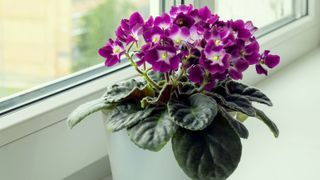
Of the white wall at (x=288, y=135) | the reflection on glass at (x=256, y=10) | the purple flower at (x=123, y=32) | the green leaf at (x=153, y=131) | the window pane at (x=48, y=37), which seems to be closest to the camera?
the green leaf at (x=153, y=131)

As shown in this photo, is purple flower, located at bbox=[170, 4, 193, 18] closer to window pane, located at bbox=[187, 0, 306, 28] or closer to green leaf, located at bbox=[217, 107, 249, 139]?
green leaf, located at bbox=[217, 107, 249, 139]

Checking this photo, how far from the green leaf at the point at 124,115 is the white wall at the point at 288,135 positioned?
368 mm

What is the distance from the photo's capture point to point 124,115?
2.49ft

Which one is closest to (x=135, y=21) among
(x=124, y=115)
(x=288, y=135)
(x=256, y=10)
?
(x=124, y=115)

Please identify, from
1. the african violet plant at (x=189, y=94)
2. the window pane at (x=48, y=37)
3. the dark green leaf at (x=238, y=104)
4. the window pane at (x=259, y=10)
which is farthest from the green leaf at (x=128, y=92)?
the window pane at (x=259, y=10)

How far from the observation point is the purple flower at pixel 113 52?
0.79 m

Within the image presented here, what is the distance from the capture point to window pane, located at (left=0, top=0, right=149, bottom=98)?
0.97m

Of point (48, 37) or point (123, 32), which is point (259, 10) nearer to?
point (48, 37)

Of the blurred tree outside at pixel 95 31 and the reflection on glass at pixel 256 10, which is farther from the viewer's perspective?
the reflection on glass at pixel 256 10

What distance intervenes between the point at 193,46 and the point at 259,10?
1.05 m

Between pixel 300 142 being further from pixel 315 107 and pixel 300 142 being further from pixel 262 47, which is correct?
pixel 262 47

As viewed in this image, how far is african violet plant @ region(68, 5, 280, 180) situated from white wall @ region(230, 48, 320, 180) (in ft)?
0.99

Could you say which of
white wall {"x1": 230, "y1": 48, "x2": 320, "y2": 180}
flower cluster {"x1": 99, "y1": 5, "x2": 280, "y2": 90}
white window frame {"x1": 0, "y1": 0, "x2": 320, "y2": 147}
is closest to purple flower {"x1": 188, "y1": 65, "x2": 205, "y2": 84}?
flower cluster {"x1": 99, "y1": 5, "x2": 280, "y2": 90}

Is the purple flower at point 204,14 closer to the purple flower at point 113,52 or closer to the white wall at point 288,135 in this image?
the purple flower at point 113,52
